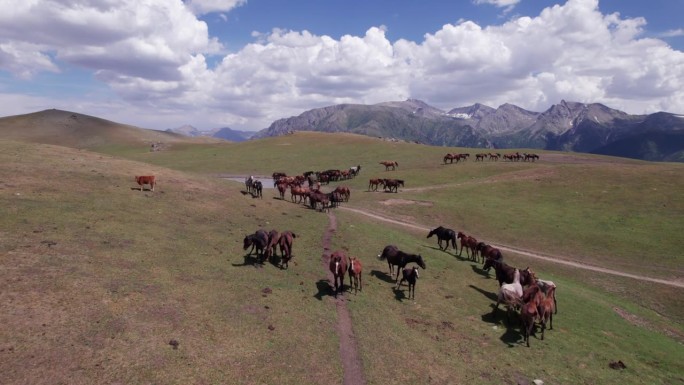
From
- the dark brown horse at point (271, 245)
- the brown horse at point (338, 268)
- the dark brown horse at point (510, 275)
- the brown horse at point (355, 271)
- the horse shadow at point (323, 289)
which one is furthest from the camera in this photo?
the dark brown horse at point (510, 275)

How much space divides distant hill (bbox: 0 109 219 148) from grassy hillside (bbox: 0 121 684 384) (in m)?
103

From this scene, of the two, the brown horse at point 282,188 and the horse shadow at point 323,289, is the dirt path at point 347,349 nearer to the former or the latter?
the horse shadow at point 323,289

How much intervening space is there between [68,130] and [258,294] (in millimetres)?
162979

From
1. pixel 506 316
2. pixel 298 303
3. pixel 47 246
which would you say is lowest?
pixel 506 316

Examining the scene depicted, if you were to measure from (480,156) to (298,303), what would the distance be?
7744cm

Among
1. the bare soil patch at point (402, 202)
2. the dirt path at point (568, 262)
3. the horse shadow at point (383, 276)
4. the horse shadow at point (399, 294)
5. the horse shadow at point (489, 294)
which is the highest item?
the bare soil patch at point (402, 202)

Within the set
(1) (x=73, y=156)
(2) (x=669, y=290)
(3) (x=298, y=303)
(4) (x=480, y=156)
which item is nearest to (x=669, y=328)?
(2) (x=669, y=290)

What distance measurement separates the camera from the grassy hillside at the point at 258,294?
13.0 meters

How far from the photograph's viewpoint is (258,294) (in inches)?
733

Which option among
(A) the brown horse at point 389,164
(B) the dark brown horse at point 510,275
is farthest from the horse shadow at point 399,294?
(A) the brown horse at point 389,164

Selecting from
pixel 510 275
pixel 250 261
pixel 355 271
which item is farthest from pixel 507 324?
pixel 250 261

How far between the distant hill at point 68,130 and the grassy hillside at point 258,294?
102647mm

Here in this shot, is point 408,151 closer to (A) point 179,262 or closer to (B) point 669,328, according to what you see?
(B) point 669,328

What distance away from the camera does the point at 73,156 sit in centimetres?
3972
